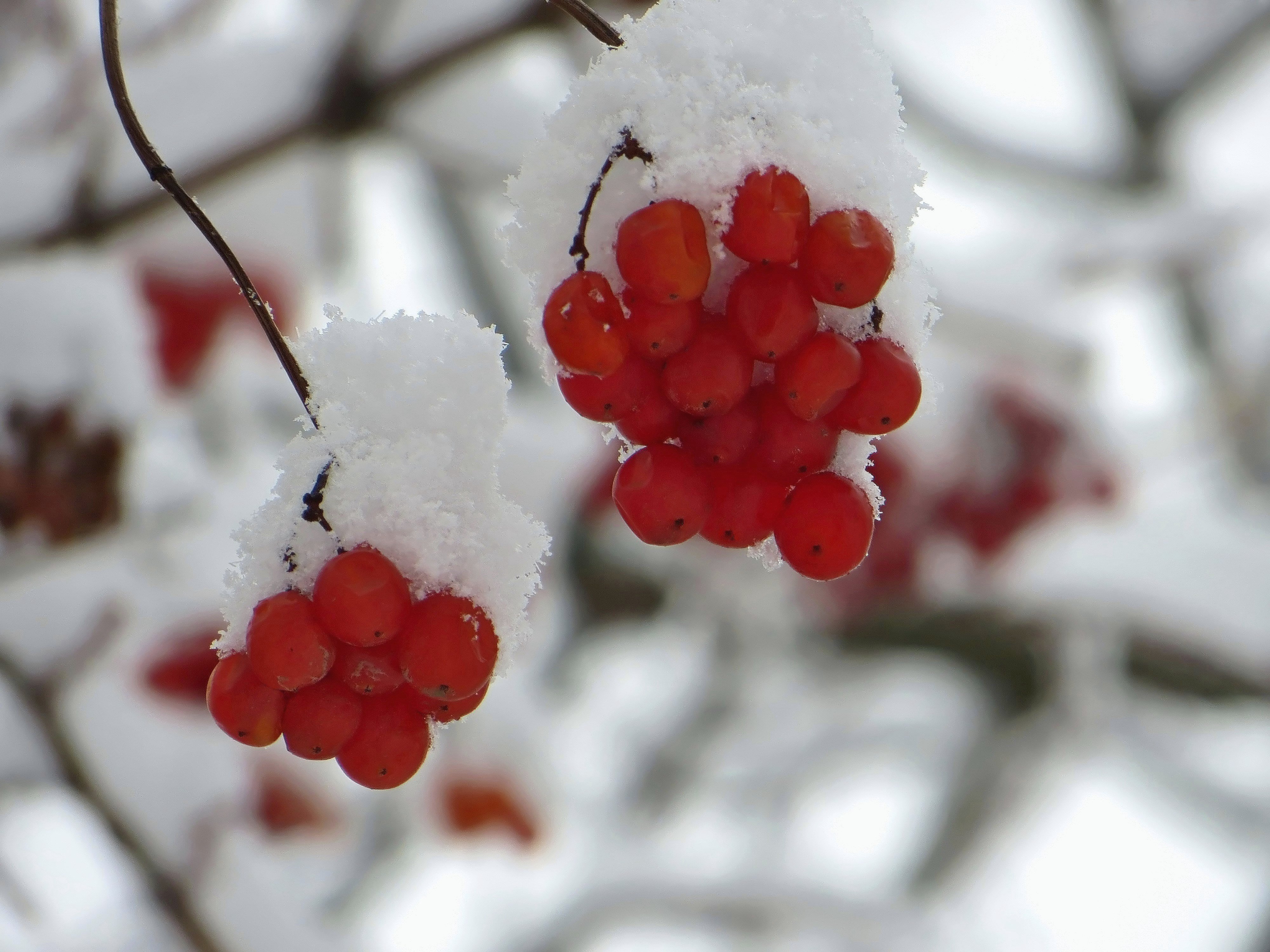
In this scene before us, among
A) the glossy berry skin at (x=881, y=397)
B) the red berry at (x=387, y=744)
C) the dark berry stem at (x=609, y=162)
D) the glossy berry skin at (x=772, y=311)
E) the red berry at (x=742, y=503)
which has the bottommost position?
the red berry at (x=387, y=744)

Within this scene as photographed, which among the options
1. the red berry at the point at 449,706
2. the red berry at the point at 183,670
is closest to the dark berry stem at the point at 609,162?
the red berry at the point at 449,706

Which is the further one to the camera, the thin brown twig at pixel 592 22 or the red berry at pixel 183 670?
the red berry at pixel 183 670

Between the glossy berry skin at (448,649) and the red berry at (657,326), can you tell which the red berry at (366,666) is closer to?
the glossy berry skin at (448,649)

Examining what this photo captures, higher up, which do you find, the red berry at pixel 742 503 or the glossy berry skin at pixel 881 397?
the glossy berry skin at pixel 881 397

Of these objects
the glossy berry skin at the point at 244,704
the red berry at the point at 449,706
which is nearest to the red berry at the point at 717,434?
the red berry at the point at 449,706

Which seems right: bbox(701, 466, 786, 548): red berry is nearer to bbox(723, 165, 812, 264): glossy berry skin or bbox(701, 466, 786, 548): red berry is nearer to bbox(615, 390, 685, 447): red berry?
bbox(615, 390, 685, 447): red berry
